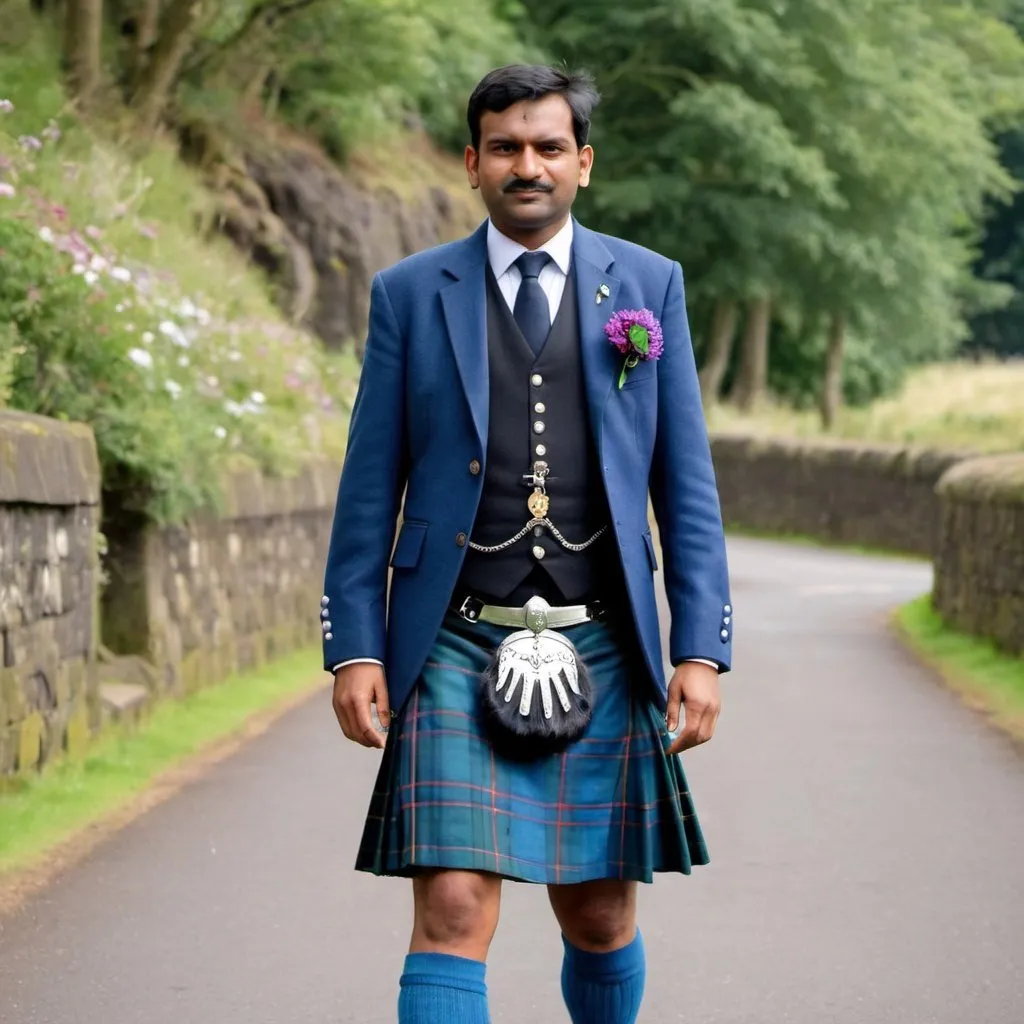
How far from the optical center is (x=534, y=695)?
3768 millimetres

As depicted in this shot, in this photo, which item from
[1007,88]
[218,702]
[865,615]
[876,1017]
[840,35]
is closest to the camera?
[876,1017]

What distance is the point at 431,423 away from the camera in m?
3.91

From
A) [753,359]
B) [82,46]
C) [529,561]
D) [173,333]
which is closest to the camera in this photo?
[529,561]

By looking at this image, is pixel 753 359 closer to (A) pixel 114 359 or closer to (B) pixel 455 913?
(A) pixel 114 359

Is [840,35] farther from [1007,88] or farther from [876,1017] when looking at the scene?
[876,1017]

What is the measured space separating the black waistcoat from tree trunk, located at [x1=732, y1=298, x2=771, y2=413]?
105 feet

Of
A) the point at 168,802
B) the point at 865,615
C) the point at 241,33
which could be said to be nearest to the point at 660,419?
the point at 168,802

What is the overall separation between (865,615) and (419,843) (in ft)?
44.4

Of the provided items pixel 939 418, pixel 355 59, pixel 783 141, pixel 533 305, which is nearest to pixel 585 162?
pixel 533 305

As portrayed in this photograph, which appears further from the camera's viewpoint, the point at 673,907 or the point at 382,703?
the point at 673,907

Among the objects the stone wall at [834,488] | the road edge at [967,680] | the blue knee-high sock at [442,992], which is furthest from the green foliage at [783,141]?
the blue knee-high sock at [442,992]

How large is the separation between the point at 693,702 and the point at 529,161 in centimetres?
98

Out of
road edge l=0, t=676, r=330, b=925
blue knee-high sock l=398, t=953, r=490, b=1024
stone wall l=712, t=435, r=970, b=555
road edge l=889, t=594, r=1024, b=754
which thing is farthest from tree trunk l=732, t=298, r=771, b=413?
blue knee-high sock l=398, t=953, r=490, b=1024

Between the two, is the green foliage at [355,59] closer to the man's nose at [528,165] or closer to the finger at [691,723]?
the man's nose at [528,165]
